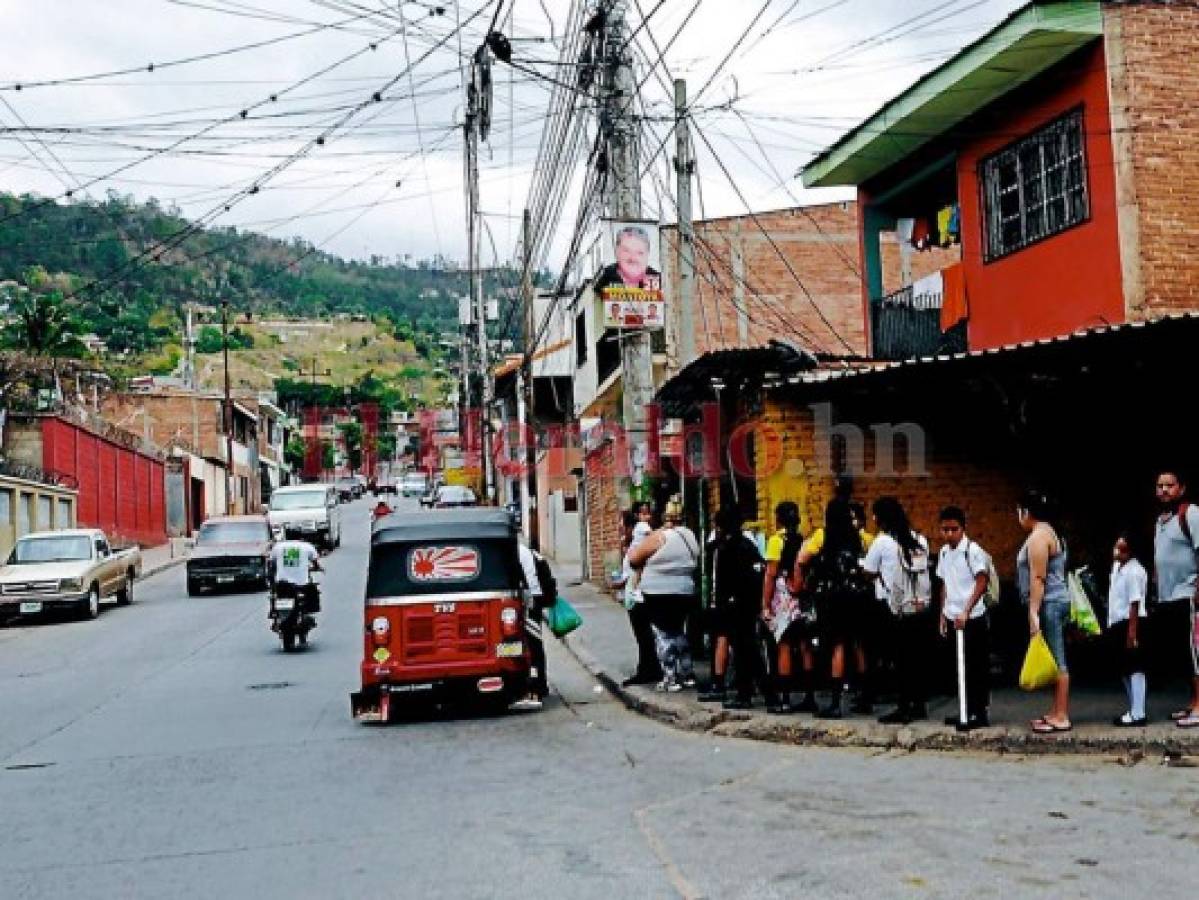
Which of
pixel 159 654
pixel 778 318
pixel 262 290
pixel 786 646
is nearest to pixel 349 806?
pixel 786 646

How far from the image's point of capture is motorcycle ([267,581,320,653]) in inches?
711

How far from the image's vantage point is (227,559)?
29.0m

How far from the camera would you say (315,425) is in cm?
10694

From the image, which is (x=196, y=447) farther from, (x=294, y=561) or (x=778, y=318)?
(x=294, y=561)

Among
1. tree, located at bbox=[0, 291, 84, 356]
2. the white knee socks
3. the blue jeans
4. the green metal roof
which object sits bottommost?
the white knee socks

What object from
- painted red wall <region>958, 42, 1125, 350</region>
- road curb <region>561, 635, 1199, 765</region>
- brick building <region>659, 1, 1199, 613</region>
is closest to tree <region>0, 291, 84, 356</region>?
painted red wall <region>958, 42, 1125, 350</region>

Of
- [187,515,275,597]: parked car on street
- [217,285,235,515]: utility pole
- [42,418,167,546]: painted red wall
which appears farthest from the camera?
[217,285,235,515]: utility pole

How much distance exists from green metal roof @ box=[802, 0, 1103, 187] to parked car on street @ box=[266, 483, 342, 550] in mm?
24486

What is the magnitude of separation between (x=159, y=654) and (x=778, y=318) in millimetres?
15624

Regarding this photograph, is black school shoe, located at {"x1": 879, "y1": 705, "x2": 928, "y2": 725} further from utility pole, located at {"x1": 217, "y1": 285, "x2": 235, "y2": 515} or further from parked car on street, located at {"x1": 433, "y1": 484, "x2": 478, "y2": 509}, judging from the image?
utility pole, located at {"x1": 217, "y1": 285, "x2": 235, "y2": 515}

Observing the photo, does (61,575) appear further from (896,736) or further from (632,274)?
(896,736)

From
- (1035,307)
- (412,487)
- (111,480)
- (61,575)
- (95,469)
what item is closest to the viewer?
(1035,307)

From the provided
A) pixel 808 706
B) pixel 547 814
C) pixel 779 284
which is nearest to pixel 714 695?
pixel 808 706

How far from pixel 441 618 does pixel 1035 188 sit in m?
8.47
